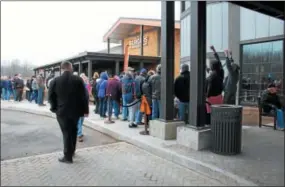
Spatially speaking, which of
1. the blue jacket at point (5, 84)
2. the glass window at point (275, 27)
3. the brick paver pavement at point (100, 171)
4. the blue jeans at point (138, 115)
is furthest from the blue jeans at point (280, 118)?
the blue jacket at point (5, 84)

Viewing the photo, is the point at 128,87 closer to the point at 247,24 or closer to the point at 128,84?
the point at 128,84

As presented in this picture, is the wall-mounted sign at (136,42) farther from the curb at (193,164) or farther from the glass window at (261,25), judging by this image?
the curb at (193,164)

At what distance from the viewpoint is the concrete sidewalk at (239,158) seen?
4820 millimetres

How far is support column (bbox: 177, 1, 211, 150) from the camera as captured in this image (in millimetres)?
6401

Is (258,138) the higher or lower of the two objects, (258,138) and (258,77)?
the lower

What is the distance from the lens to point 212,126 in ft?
20.0

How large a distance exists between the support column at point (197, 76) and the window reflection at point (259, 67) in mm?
4760

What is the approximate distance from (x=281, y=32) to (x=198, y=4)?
4.97 m

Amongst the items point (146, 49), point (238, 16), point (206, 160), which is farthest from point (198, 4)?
point (146, 49)

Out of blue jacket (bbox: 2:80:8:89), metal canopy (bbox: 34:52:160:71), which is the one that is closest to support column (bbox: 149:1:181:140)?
metal canopy (bbox: 34:52:160:71)

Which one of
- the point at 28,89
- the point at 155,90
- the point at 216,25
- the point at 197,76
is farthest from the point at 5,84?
the point at 197,76

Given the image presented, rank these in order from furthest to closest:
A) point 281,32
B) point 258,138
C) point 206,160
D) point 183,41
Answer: point 183,41
point 281,32
point 258,138
point 206,160

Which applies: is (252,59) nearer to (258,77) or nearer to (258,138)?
(258,77)

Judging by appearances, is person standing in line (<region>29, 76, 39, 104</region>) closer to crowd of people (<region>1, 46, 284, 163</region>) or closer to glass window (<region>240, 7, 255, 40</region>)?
crowd of people (<region>1, 46, 284, 163</region>)
